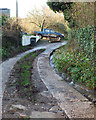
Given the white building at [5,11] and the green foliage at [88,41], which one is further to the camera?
the white building at [5,11]

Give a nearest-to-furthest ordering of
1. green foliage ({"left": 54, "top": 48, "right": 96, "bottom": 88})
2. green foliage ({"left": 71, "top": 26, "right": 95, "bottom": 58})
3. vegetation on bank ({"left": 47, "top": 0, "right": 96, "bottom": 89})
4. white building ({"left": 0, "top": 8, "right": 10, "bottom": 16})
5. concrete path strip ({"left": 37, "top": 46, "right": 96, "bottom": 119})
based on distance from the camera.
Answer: concrete path strip ({"left": 37, "top": 46, "right": 96, "bottom": 119})
green foliage ({"left": 54, "top": 48, "right": 96, "bottom": 88})
vegetation on bank ({"left": 47, "top": 0, "right": 96, "bottom": 89})
green foliage ({"left": 71, "top": 26, "right": 95, "bottom": 58})
white building ({"left": 0, "top": 8, "right": 10, "bottom": 16})

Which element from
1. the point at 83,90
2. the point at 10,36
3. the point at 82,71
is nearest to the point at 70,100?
the point at 83,90

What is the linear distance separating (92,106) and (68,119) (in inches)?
30.8

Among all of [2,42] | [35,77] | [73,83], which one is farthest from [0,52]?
[73,83]

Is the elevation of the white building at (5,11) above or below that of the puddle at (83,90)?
above

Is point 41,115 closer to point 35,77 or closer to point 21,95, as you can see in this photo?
point 21,95

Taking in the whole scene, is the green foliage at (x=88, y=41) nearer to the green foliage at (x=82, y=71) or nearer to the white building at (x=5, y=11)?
the green foliage at (x=82, y=71)

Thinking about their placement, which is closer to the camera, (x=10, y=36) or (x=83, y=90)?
(x=83, y=90)

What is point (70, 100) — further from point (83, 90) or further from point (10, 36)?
point (10, 36)

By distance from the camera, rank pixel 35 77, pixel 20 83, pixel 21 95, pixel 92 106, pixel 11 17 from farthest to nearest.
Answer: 1. pixel 11 17
2. pixel 35 77
3. pixel 20 83
4. pixel 21 95
5. pixel 92 106

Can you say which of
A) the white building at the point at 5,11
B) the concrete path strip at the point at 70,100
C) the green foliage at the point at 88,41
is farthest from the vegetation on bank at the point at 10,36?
the concrete path strip at the point at 70,100

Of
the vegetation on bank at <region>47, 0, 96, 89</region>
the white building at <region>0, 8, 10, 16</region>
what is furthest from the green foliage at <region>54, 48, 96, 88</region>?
the white building at <region>0, 8, 10, 16</region>

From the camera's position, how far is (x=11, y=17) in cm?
1370

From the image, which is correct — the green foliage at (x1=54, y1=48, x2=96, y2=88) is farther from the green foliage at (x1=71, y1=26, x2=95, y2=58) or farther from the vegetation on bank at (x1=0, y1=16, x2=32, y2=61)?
the vegetation on bank at (x1=0, y1=16, x2=32, y2=61)
